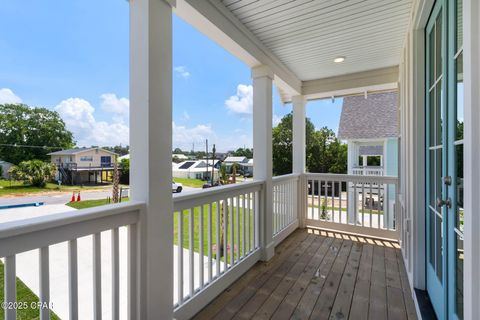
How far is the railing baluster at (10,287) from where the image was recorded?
0.92 meters

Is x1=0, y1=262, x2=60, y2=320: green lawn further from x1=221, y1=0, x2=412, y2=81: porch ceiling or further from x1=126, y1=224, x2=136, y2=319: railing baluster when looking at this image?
x1=221, y1=0, x2=412, y2=81: porch ceiling

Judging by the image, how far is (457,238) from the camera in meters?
1.26

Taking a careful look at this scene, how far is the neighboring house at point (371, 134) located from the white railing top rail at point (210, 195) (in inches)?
212

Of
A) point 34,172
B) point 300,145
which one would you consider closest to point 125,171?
point 34,172

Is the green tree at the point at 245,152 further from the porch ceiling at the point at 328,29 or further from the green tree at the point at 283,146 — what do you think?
the green tree at the point at 283,146

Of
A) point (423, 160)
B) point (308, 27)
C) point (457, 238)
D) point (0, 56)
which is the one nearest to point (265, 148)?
point (308, 27)

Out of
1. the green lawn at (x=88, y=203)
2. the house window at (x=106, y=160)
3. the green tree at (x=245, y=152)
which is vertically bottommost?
the green lawn at (x=88, y=203)

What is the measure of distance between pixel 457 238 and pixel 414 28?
1754mm

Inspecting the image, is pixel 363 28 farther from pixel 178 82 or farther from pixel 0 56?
pixel 0 56

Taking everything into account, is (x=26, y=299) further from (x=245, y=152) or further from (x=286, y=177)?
(x=286, y=177)

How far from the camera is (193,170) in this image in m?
1.95

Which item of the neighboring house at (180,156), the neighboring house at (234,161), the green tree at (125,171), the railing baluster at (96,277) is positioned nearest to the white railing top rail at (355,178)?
the neighboring house at (234,161)

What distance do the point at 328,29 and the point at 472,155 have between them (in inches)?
80.2

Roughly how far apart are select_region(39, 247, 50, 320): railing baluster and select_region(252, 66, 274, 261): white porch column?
2153 millimetres
